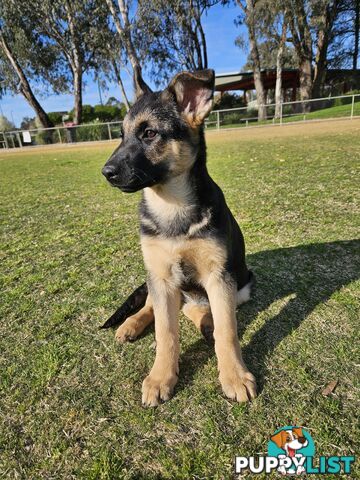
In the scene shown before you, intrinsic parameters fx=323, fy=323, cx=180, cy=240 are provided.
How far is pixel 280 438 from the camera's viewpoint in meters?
2.01

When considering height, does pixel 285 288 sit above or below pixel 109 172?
below

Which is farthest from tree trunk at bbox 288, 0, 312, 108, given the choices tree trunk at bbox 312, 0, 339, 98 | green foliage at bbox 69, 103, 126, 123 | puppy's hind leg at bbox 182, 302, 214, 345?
puppy's hind leg at bbox 182, 302, 214, 345

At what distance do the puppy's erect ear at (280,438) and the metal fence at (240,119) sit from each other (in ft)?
94.9

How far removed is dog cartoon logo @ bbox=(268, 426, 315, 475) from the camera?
185cm

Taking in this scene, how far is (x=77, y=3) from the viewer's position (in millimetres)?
30641

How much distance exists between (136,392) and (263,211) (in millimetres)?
4485

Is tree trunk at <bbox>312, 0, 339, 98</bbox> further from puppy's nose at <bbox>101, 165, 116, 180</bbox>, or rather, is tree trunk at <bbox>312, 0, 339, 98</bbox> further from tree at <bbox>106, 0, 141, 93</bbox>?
puppy's nose at <bbox>101, 165, 116, 180</bbox>

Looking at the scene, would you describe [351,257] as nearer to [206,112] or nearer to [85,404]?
[206,112]

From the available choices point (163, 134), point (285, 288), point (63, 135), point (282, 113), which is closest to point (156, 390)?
point (285, 288)

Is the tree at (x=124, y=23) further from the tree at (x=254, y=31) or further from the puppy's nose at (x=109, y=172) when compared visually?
the puppy's nose at (x=109, y=172)

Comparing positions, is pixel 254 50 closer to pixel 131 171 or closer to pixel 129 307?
pixel 131 171

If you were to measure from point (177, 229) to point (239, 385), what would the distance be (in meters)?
1.29

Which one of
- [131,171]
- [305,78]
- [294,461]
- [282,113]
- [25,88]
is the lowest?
[294,461]

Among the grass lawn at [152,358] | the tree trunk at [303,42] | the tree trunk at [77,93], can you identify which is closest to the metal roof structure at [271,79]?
the tree trunk at [303,42]
